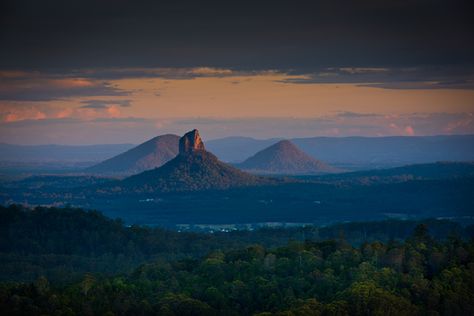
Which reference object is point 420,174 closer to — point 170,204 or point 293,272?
point 170,204

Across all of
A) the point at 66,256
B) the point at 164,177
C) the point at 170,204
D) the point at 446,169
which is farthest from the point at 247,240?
the point at 446,169

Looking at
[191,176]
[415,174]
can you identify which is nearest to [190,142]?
[191,176]

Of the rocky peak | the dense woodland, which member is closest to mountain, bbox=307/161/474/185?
the rocky peak

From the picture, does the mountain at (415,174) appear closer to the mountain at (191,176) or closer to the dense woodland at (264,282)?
the mountain at (191,176)

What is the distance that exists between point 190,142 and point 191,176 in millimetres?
5729

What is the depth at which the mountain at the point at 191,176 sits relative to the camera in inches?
6304

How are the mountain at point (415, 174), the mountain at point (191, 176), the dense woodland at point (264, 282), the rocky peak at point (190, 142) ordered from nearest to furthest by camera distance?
the dense woodland at point (264, 282), the mountain at point (191, 176), the rocky peak at point (190, 142), the mountain at point (415, 174)

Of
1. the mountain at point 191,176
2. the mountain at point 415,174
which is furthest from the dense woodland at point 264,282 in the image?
the mountain at point 415,174

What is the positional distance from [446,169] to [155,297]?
5666 inches

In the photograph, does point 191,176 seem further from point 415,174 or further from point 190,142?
point 415,174

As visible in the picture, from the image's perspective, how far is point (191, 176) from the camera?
16212cm

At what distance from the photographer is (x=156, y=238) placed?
89.1m

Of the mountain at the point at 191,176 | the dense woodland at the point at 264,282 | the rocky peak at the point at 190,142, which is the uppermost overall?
the rocky peak at the point at 190,142

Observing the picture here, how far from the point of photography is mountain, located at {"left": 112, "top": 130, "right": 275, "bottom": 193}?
160m
